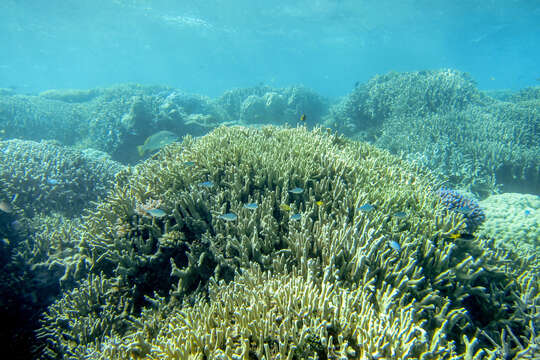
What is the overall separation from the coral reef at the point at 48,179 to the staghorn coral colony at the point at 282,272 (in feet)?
6.86

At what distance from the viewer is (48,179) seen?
6.59 metres

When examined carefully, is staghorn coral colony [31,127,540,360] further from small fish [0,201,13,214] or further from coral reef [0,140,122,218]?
coral reef [0,140,122,218]

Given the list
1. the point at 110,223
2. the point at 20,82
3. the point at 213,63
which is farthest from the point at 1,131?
the point at 20,82

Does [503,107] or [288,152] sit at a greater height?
[503,107]

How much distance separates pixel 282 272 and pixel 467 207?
13.4 ft

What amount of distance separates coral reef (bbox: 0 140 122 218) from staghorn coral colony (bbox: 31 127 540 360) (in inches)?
82.4

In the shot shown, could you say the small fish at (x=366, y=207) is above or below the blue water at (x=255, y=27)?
→ below

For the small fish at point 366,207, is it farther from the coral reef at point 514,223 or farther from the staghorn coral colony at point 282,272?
the coral reef at point 514,223

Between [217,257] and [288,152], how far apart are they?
2.44 meters

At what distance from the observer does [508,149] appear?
8336 mm

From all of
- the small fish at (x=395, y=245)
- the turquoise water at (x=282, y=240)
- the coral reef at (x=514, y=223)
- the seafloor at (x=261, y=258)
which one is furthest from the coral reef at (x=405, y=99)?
the small fish at (x=395, y=245)

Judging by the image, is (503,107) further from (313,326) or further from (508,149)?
(313,326)

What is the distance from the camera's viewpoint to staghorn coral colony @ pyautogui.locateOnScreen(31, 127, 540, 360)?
1.96 metres

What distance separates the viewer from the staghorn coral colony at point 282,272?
6.43ft
